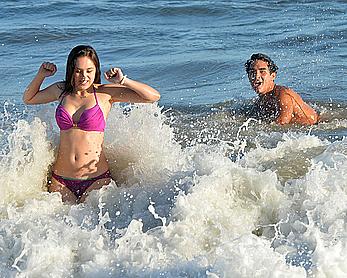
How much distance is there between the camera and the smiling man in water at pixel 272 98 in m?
8.74

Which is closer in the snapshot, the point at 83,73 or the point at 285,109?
the point at 83,73

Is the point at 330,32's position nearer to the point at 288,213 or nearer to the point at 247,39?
the point at 247,39

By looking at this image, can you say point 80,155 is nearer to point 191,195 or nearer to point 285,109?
point 191,195

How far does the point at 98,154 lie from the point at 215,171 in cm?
101

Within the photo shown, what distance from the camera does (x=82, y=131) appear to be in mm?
6340

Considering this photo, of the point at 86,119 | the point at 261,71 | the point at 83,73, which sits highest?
the point at 83,73

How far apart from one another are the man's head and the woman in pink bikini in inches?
102

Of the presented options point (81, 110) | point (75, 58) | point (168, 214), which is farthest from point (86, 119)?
point (168, 214)

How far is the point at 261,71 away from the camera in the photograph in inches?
344

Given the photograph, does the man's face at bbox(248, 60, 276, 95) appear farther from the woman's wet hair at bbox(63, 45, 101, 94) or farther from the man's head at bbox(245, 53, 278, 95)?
the woman's wet hair at bbox(63, 45, 101, 94)

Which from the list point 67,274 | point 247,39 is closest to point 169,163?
point 67,274

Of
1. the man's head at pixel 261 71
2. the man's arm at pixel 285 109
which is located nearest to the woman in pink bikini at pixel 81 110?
the man's head at pixel 261 71

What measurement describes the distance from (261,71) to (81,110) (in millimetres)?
3050

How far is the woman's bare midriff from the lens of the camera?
636cm
